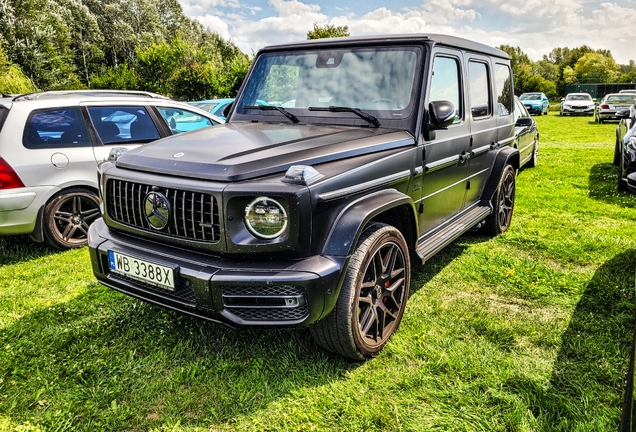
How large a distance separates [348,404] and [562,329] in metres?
1.80

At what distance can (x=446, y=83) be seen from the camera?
3959mm

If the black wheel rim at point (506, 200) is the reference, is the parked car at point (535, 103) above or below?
above

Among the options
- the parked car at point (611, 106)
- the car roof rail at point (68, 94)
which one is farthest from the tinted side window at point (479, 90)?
the parked car at point (611, 106)

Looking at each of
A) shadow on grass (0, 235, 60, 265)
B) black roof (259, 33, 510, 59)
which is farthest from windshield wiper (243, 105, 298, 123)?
shadow on grass (0, 235, 60, 265)

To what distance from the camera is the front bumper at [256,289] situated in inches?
98.3

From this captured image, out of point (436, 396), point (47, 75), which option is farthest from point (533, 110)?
point (47, 75)

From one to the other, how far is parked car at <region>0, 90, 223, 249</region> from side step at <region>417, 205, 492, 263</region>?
3739 mm

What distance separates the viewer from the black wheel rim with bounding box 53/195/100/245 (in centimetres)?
522

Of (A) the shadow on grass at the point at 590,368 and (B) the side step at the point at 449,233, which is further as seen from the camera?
(B) the side step at the point at 449,233

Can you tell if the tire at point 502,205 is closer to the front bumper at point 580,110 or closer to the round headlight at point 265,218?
the round headlight at point 265,218

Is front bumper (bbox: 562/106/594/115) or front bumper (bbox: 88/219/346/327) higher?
front bumper (bbox: 562/106/594/115)

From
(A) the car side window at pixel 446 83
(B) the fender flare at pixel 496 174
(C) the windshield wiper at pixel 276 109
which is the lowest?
(B) the fender flare at pixel 496 174

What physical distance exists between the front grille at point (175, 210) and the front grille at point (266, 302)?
0.32 metres

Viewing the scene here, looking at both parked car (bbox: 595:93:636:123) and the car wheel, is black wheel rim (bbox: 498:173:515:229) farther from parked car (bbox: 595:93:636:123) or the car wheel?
parked car (bbox: 595:93:636:123)
